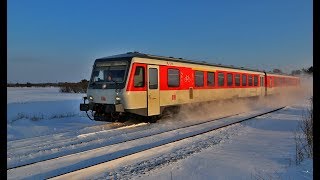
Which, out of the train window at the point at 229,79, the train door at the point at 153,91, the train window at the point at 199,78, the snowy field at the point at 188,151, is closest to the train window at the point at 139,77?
the train door at the point at 153,91

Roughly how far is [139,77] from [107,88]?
4.34 feet

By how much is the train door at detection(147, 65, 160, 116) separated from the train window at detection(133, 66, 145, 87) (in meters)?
0.36

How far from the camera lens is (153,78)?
1412cm

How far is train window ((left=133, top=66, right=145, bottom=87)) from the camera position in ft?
43.8

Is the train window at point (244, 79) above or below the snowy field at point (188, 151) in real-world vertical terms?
above

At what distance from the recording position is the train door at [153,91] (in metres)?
13.9

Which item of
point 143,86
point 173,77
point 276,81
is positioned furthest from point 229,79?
point 276,81

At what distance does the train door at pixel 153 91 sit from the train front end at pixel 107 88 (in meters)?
1.15

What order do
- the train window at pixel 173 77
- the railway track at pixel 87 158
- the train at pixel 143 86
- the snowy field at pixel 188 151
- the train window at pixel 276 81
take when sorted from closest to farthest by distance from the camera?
the snowy field at pixel 188 151, the railway track at pixel 87 158, the train at pixel 143 86, the train window at pixel 173 77, the train window at pixel 276 81

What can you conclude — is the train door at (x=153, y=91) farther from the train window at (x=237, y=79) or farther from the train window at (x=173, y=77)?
the train window at (x=237, y=79)

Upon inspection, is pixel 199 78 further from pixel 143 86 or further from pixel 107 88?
pixel 107 88

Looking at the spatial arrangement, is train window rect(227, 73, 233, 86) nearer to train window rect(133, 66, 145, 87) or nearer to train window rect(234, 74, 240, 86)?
train window rect(234, 74, 240, 86)
